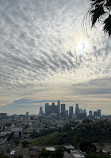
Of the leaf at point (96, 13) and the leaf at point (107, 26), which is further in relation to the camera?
the leaf at point (96, 13)

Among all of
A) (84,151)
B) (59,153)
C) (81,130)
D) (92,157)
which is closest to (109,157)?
(92,157)

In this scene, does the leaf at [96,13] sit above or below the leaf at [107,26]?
above

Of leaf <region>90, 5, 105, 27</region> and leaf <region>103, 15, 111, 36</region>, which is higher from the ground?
leaf <region>90, 5, 105, 27</region>

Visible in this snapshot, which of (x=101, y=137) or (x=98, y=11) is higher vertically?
(x=98, y=11)

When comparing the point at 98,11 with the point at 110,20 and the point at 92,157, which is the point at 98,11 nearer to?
the point at 110,20

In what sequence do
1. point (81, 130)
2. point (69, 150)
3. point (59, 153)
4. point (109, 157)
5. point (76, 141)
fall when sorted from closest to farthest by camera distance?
point (109, 157)
point (59, 153)
point (69, 150)
point (76, 141)
point (81, 130)

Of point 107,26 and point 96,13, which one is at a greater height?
point 96,13

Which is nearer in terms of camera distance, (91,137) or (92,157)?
(92,157)

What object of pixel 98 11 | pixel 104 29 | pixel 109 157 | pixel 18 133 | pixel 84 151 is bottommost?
pixel 18 133

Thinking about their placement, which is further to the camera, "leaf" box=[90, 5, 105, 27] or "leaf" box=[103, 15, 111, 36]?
"leaf" box=[90, 5, 105, 27]

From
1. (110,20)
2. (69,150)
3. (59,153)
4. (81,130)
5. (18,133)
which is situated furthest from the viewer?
(18,133)
